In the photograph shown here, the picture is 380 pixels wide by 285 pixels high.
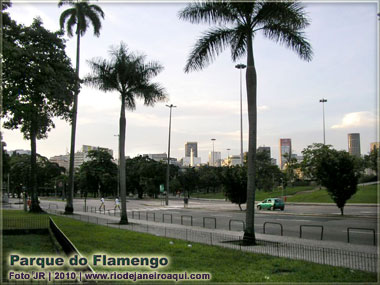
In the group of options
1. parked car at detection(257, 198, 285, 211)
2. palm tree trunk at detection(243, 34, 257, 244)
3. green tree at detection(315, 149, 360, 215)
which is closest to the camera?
palm tree trunk at detection(243, 34, 257, 244)

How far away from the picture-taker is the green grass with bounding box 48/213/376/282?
903 centimetres

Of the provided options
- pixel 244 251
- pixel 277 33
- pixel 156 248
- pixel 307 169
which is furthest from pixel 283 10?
pixel 307 169

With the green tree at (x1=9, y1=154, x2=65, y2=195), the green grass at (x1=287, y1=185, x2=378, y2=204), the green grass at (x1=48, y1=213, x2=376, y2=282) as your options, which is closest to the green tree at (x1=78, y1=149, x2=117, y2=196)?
the green tree at (x1=9, y1=154, x2=65, y2=195)

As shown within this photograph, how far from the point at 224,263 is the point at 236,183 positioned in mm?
29417

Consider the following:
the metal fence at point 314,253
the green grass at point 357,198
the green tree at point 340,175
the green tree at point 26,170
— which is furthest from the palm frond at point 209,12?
the green tree at point 26,170

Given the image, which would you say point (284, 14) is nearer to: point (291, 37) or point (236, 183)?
point (291, 37)

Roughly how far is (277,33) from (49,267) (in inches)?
509

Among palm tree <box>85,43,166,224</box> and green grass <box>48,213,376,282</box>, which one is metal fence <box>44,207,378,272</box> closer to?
green grass <box>48,213,376,282</box>

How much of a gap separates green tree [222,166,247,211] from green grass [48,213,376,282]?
81.8 feet

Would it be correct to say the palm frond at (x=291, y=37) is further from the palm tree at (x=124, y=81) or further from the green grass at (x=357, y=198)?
the green grass at (x=357, y=198)

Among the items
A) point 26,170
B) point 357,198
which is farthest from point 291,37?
point 26,170

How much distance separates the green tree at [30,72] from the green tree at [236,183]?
2056 cm

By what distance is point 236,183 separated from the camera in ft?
131

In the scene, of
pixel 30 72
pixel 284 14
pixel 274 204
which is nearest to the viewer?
pixel 284 14
